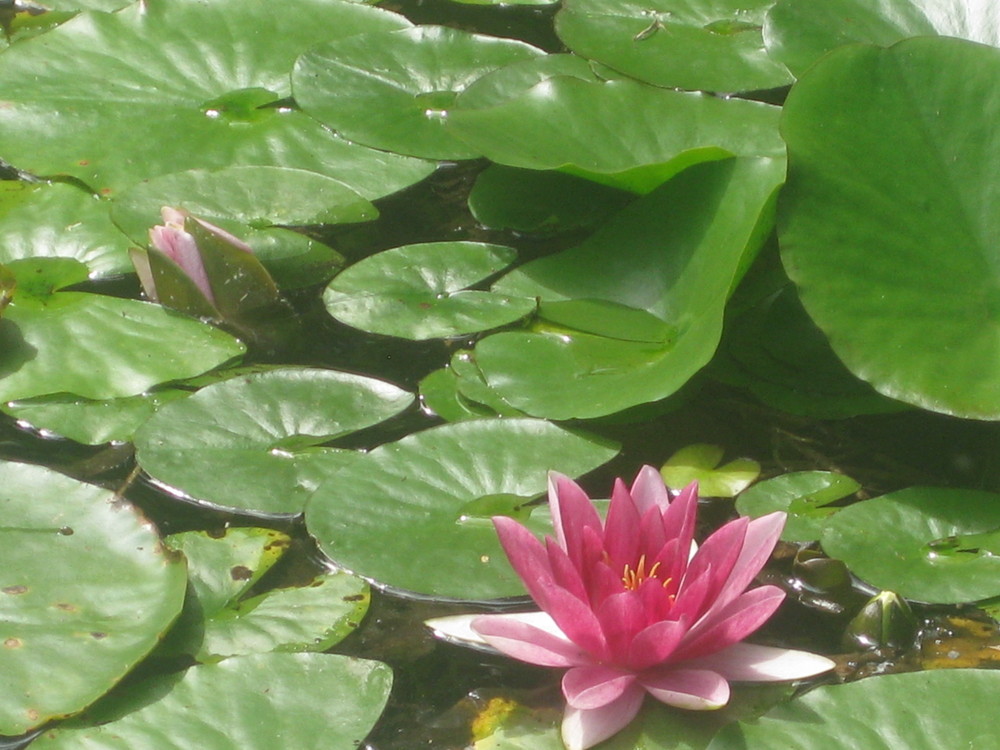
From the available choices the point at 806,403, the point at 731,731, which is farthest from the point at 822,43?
the point at 731,731

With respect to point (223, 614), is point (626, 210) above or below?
above

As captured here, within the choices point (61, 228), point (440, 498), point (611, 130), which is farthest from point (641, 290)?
point (61, 228)

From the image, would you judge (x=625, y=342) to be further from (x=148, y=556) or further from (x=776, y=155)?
(x=148, y=556)

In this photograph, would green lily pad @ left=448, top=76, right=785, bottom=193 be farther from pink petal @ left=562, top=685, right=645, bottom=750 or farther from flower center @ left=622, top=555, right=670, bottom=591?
pink petal @ left=562, top=685, right=645, bottom=750

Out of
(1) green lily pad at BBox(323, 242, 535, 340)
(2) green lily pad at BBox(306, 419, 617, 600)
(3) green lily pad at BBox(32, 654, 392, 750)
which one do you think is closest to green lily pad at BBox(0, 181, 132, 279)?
(1) green lily pad at BBox(323, 242, 535, 340)

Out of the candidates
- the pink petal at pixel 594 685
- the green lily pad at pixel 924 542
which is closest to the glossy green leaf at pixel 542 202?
the green lily pad at pixel 924 542

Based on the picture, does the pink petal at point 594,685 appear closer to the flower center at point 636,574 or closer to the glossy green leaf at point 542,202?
the flower center at point 636,574
